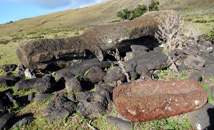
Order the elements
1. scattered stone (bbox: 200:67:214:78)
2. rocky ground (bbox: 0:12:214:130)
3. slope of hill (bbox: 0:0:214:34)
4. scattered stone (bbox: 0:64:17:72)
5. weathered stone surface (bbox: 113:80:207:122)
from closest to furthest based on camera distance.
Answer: weathered stone surface (bbox: 113:80:207:122) < rocky ground (bbox: 0:12:214:130) < scattered stone (bbox: 200:67:214:78) < scattered stone (bbox: 0:64:17:72) < slope of hill (bbox: 0:0:214:34)

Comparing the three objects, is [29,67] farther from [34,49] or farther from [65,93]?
[65,93]

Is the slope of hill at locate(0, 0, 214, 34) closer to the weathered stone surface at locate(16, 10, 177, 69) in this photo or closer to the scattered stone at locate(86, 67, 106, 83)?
the weathered stone surface at locate(16, 10, 177, 69)

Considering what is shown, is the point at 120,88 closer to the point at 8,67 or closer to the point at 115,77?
the point at 115,77

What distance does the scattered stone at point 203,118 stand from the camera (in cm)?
335

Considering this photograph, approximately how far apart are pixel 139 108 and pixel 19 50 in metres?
6.58

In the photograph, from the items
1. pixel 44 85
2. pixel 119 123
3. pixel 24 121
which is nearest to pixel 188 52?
pixel 119 123

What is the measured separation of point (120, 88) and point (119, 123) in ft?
3.16

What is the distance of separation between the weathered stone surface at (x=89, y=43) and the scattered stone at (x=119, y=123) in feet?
15.3

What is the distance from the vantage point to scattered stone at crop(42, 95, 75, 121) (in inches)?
167

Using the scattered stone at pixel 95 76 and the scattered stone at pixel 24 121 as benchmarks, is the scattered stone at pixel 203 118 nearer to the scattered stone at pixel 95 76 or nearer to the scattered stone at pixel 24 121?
the scattered stone at pixel 95 76

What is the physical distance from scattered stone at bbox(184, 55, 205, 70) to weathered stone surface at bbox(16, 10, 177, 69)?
A: 10.5 feet

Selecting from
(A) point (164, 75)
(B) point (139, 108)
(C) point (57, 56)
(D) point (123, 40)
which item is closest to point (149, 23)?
(D) point (123, 40)

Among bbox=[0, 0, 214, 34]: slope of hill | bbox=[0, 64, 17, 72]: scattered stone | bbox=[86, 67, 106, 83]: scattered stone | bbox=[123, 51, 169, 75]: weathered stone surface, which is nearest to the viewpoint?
bbox=[86, 67, 106, 83]: scattered stone

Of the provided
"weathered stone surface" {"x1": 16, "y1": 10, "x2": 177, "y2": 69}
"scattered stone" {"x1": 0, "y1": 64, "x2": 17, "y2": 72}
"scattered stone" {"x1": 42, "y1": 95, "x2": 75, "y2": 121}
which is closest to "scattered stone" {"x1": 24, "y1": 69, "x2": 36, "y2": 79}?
"weathered stone surface" {"x1": 16, "y1": 10, "x2": 177, "y2": 69}
